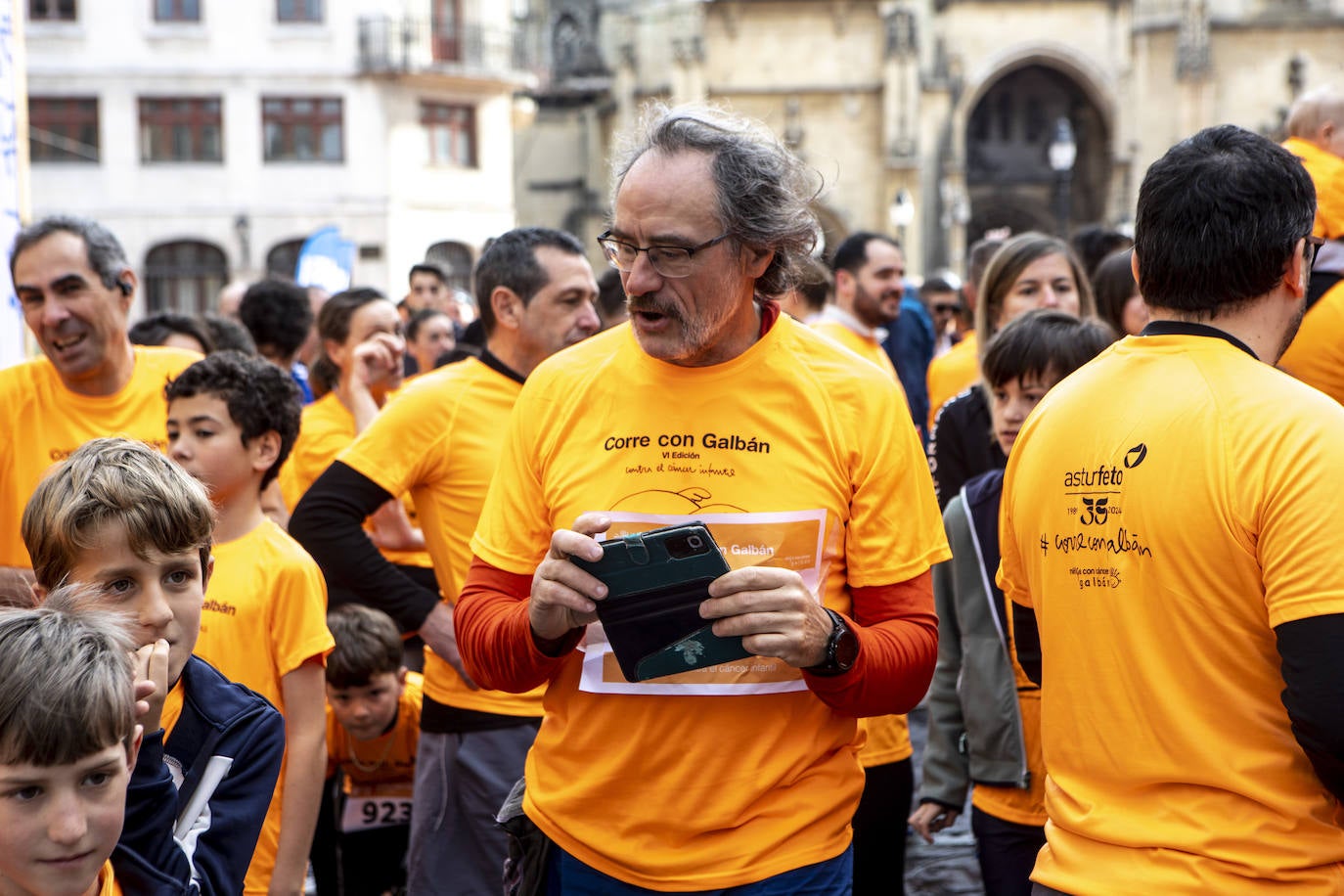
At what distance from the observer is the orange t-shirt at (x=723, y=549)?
302cm

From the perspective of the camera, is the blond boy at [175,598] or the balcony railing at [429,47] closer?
the blond boy at [175,598]

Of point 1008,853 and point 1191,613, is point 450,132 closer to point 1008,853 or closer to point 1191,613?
point 1008,853

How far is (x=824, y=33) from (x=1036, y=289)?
47125 mm

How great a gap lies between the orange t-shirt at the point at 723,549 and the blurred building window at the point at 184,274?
36347 millimetres

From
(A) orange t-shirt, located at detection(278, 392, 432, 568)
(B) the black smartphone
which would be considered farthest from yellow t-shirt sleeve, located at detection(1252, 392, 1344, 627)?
(A) orange t-shirt, located at detection(278, 392, 432, 568)

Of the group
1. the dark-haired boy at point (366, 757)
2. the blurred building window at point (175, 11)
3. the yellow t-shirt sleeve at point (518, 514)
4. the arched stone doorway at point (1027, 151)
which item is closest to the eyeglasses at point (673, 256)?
the yellow t-shirt sleeve at point (518, 514)

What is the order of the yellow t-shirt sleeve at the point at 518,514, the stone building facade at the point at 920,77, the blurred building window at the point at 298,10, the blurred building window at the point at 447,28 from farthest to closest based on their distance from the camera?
the stone building facade at the point at 920,77, the blurred building window at the point at 447,28, the blurred building window at the point at 298,10, the yellow t-shirt sleeve at the point at 518,514

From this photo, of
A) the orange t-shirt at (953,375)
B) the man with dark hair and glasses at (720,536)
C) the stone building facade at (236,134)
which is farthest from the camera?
the stone building facade at (236,134)

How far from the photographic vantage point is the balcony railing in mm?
38312

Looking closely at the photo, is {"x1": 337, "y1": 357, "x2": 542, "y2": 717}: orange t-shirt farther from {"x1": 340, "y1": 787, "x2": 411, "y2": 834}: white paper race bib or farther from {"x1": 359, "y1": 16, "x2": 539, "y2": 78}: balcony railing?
{"x1": 359, "y1": 16, "x2": 539, "y2": 78}: balcony railing

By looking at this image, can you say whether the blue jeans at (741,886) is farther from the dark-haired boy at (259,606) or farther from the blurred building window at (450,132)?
the blurred building window at (450,132)

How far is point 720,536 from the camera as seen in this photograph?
→ 3018 mm

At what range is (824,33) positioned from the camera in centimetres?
5112

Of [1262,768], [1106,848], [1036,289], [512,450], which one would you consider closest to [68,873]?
[512,450]
